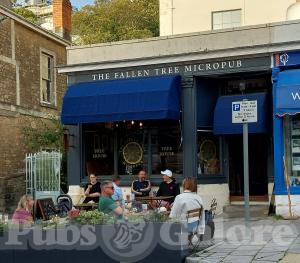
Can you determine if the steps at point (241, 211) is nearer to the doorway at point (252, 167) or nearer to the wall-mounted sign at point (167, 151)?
the doorway at point (252, 167)

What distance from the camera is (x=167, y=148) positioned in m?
16.1

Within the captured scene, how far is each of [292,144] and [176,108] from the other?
3111 millimetres

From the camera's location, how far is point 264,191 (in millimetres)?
16625

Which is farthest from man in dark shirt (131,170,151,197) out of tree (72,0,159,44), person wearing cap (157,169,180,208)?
tree (72,0,159,44)

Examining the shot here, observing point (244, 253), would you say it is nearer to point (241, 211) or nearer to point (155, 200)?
point (155, 200)

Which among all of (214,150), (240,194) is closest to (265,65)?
(214,150)

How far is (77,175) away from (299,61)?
22.9 ft

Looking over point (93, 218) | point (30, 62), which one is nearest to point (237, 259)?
point (93, 218)

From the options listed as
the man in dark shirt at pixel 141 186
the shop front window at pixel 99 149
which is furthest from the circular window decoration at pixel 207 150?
the shop front window at pixel 99 149

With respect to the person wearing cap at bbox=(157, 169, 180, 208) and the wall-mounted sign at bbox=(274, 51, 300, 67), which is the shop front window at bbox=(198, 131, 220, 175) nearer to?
the person wearing cap at bbox=(157, 169, 180, 208)

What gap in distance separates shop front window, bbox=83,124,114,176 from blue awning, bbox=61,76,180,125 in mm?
1111

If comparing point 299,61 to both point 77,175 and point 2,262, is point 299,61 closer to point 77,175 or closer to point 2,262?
point 77,175

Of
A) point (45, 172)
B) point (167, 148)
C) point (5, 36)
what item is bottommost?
point (45, 172)

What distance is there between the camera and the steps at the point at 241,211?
1483cm
